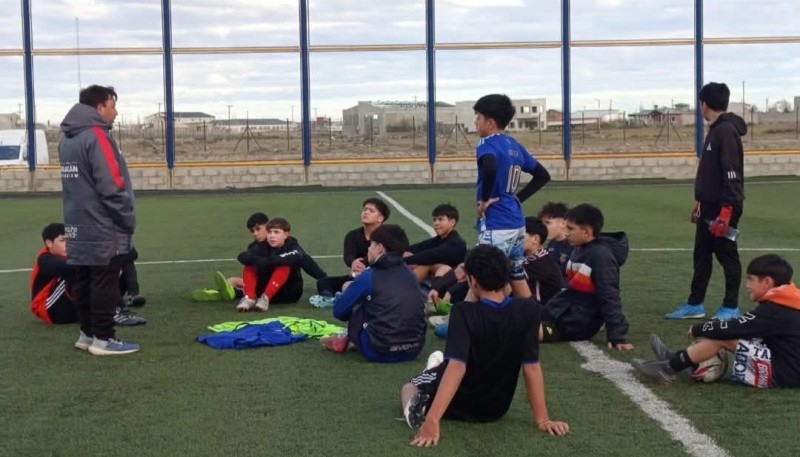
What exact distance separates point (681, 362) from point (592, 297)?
143 cm

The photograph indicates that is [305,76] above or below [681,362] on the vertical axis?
above

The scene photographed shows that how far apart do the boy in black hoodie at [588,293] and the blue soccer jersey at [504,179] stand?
0.58 meters

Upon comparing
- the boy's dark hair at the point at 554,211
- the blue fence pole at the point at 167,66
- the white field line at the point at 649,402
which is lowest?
the white field line at the point at 649,402

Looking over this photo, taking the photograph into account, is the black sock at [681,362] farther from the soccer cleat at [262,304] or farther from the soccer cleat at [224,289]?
the soccer cleat at [224,289]

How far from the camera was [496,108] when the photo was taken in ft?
23.4

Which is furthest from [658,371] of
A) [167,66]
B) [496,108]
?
[167,66]

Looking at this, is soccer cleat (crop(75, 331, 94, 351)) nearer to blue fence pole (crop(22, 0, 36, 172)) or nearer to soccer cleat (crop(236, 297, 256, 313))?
soccer cleat (crop(236, 297, 256, 313))

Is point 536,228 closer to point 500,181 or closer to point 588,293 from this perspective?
point 588,293

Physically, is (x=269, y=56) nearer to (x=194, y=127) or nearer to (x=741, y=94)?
(x=194, y=127)

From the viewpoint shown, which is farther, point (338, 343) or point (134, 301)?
point (134, 301)

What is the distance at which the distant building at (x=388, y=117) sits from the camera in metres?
32.2

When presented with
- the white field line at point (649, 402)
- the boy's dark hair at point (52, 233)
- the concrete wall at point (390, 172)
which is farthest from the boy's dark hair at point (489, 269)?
the concrete wall at point (390, 172)

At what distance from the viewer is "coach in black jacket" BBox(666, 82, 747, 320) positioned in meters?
8.52

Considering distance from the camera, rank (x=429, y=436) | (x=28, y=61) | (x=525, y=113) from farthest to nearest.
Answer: (x=525, y=113) < (x=28, y=61) < (x=429, y=436)
